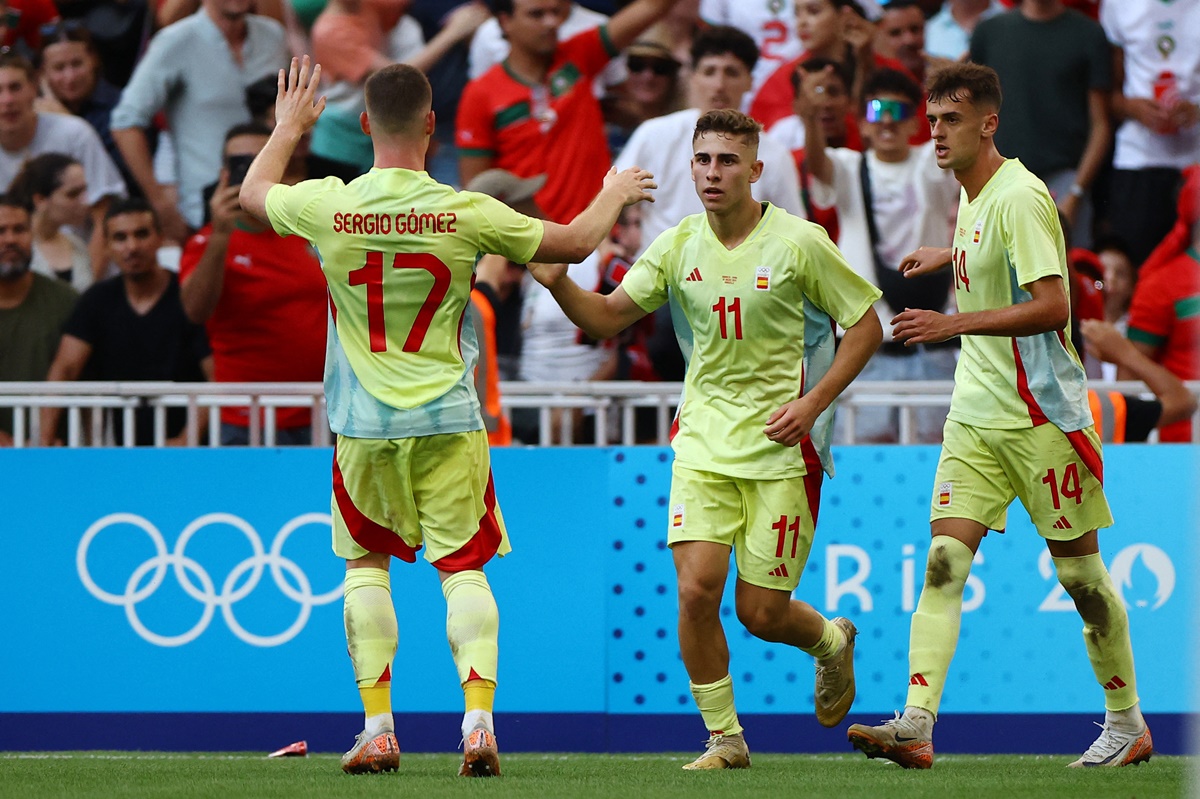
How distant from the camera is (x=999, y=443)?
583cm

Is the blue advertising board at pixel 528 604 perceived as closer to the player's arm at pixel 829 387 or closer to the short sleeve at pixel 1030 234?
the player's arm at pixel 829 387

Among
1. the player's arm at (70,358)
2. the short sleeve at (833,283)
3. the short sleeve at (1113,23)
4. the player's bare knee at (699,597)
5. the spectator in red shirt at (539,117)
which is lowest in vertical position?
the player's bare knee at (699,597)

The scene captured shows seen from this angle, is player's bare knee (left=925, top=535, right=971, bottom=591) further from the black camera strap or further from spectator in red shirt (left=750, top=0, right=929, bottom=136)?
spectator in red shirt (left=750, top=0, right=929, bottom=136)

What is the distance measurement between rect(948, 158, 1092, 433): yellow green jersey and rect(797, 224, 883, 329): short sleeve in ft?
1.22

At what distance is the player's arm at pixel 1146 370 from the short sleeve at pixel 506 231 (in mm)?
3793

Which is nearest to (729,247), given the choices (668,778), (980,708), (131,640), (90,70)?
(668,778)

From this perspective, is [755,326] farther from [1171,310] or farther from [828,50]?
[828,50]

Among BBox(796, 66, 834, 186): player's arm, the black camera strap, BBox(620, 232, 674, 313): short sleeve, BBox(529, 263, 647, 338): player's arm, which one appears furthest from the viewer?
BBox(796, 66, 834, 186): player's arm

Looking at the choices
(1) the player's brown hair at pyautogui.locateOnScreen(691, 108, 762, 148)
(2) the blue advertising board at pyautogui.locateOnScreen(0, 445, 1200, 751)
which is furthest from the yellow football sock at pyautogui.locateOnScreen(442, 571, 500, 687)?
(2) the blue advertising board at pyautogui.locateOnScreen(0, 445, 1200, 751)

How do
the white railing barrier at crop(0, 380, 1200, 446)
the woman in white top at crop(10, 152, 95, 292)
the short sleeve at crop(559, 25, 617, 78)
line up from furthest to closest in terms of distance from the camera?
the short sleeve at crop(559, 25, 617, 78), the woman in white top at crop(10, 152, 95, 292), the white railing barrier at crop(0, 380, 1200, 446)

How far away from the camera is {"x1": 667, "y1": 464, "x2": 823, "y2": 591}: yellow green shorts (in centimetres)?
589

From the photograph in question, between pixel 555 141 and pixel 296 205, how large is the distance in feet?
15.6

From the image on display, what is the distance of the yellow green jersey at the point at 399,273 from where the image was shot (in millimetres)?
5309

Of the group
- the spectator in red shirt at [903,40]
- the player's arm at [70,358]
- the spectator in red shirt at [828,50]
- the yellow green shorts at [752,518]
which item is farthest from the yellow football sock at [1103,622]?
the player's arm at [70,358]
